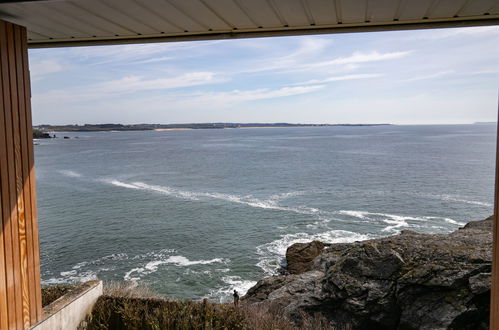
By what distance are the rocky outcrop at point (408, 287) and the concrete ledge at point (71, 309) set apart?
3661 mm

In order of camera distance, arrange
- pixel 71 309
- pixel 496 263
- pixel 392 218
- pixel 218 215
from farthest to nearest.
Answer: pixel 218 215
pixel 392 218
pixel 71 309
pixel 496 263

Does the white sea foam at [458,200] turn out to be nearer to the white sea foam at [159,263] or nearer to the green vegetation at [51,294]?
the white sea foam at [159,263]

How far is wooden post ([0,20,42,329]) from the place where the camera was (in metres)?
2.82

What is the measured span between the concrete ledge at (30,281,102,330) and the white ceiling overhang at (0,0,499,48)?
2.39m

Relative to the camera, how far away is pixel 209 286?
15.7 meters

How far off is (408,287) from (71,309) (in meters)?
5.37

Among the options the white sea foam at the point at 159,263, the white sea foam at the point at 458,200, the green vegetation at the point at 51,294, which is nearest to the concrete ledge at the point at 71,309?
the green vegetation at the point at 51,294

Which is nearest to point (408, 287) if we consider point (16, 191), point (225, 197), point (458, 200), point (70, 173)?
point (16, 191)

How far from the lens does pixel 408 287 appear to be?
6.84m

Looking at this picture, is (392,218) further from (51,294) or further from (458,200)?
(51,294)

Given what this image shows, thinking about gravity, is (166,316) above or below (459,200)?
above

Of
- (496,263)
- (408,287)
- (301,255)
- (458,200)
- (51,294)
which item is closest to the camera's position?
(496,263)

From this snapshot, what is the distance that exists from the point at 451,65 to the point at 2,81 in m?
109

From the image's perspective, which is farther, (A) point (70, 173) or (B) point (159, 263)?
(A) point (70, 173)
